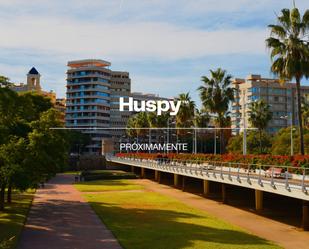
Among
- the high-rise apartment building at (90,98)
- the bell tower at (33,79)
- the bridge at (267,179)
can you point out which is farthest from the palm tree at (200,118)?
the bell tower at (33,79)

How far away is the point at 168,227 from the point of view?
30.1 metres

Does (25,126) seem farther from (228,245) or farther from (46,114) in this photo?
(228,245)

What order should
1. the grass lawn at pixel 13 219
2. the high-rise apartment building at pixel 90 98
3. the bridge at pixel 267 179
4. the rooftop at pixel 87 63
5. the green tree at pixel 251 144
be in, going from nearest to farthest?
the grass lawn at pixel 13 219, the bridge at pixel 267 179, the green tree at pixel 251 144, the high-rise apartment building at pixel 90 98, the rooftop at pixel 87 63

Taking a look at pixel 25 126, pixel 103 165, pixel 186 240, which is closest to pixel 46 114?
pixel 25 126

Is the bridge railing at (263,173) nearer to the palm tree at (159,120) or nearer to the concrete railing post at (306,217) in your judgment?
the concrete railing post at (306,217)

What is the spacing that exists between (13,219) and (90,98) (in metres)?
145

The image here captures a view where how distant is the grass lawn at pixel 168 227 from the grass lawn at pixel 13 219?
5.64 m

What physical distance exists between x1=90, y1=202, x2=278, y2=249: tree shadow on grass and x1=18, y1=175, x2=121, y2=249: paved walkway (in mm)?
Result: 899

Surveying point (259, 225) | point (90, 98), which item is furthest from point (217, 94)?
point (90, 98)

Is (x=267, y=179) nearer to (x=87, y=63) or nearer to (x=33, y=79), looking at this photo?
(x=33, y=79)

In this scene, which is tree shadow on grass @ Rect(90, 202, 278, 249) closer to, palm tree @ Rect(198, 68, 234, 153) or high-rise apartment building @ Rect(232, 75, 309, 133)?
palm tree @ Rect(198, 68, 234, 153)

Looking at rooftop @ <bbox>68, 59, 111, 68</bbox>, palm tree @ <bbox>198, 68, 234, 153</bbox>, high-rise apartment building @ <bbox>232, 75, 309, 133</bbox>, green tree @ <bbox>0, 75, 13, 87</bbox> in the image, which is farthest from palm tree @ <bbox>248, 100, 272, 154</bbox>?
rooftop @ <bbox>68, 59, 111, 68</bbox>

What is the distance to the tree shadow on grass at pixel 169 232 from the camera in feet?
81.2

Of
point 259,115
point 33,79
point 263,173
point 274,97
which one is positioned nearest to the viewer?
point 263,173
